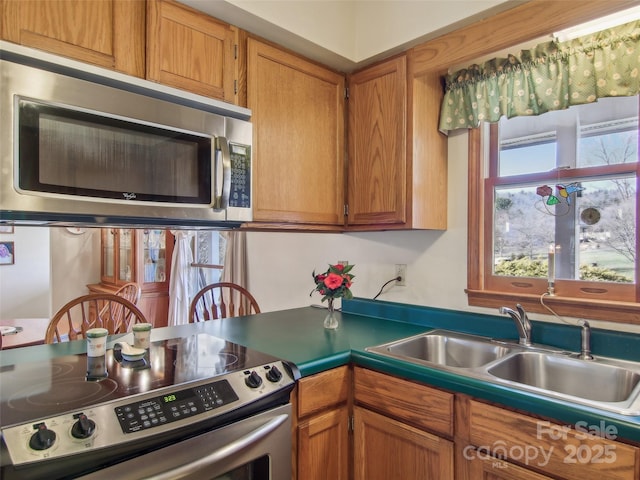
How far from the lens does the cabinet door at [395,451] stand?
4.29ft

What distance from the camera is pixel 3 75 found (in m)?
1.04

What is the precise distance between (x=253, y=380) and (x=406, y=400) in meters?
0.55

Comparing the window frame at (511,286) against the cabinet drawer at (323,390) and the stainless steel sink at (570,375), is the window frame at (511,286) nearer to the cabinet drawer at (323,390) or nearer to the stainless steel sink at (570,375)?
the stainless steel sink at (570,375)

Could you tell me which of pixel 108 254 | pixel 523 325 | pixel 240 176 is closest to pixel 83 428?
pixel 240 176

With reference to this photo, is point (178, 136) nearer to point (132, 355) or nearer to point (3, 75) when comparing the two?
point (3, 75)

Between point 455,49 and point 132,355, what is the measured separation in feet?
5.64

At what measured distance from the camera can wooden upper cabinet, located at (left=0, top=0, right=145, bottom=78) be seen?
3.78 feet

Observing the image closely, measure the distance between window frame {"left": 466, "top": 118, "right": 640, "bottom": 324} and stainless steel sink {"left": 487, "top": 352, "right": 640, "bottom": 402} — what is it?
24 cm

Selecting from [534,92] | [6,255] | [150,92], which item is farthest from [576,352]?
[6,255]

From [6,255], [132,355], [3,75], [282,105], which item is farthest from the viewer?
[6,255]

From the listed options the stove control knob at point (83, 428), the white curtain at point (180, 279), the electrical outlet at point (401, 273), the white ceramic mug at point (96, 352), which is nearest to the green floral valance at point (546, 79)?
the electrical outlet at point (401, 273)

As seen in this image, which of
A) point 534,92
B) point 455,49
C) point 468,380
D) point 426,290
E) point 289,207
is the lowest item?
point 468,380

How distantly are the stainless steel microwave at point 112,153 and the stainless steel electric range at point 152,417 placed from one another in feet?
1.62

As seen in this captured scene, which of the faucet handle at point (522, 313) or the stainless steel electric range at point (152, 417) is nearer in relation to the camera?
the stainless steel electric range at point (152, 417)
